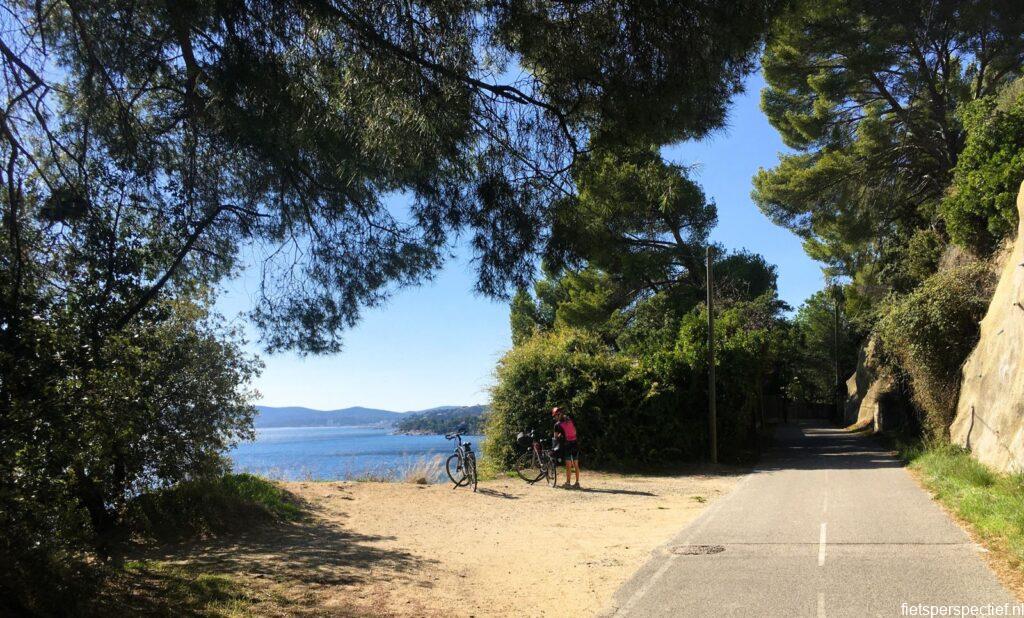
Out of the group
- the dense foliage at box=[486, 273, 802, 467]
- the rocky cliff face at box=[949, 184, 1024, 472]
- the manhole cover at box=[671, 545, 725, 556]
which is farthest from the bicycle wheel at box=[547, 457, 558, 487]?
the rocky cliff face at box=[949, 184, 1024, 472]

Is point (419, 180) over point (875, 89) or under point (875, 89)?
under

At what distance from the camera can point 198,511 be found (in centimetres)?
961

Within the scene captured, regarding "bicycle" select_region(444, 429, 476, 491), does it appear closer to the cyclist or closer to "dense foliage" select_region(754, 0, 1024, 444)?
the cyclist

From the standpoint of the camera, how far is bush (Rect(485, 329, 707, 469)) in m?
18.8

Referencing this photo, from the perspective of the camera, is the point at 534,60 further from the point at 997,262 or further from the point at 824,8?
the point at 997,262

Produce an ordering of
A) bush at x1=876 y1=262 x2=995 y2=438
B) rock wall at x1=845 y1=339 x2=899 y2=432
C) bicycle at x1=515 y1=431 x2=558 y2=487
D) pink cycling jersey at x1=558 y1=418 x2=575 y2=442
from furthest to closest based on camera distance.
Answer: rock wall at x1=845 y1=339 x2=899 y2=432
bush at x1=876 y1=262 x2=995 y2=438
bicycle at x1=515 y1=431 x2=558 y2=487
pink cycling jersey at x1=558 y1=418 x2=575 y2=442

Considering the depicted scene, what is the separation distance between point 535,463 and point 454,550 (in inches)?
313

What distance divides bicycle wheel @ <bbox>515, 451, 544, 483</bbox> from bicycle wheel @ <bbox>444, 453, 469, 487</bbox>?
1681 mm

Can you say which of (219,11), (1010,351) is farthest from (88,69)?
(1010,351)

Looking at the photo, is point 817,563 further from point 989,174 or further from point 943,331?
point 989,174

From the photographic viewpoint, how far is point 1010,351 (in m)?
12.8

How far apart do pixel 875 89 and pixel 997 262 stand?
941 cm

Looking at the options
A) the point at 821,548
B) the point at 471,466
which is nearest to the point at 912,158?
the point at 471,466

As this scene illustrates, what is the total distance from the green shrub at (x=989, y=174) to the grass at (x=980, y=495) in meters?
5.52
